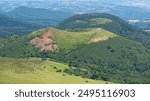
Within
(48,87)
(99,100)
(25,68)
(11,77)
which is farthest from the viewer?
(25,68)

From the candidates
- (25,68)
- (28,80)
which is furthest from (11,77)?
(25,68)

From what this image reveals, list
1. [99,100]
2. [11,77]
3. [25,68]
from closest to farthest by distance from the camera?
[99,100], [11,77], [25,68]

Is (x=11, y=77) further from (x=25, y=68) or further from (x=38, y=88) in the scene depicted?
(x=38, y=88)

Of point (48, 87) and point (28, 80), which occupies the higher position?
point (48, 87)

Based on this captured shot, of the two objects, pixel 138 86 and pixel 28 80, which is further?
pixel 28 80

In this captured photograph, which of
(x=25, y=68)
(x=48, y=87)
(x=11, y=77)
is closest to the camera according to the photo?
(x=48, y=87)

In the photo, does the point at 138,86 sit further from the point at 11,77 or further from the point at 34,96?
the point at 11,77

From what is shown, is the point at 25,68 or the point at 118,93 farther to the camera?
the point at 25,68

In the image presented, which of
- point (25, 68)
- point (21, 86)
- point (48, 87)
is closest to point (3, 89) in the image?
point (21, 86)

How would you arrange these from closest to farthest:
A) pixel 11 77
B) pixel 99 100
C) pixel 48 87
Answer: pixel 99 100
pixel 48 87
pixel 11 77
